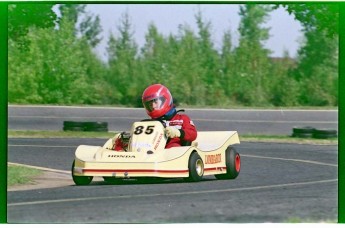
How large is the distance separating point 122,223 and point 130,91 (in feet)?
31.5

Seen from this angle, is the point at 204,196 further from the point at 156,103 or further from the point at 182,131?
the point at 156,103

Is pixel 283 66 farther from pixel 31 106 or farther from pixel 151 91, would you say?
pixel 151 91

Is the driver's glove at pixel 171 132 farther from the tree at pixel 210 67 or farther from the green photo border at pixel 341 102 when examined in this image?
the tree at pixel 210 67

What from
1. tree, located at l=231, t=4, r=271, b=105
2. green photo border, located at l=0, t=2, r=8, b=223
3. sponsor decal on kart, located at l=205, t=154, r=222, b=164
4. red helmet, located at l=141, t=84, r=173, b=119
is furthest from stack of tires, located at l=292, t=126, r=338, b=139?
green photo border, located at l=0, t=2, r=8, b=223

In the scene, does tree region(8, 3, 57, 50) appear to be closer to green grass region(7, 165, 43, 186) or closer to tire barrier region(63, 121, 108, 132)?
green grass region(7, 165, 43, 186)

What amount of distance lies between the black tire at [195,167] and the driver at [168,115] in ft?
1.74

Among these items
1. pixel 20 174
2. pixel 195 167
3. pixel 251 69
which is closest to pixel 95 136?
pixel 251 69

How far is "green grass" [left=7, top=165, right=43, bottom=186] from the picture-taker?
576 inches

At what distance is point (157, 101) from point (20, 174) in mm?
2780

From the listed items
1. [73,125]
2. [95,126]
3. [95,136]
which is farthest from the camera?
[73,125]

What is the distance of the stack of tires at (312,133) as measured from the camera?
880 inches

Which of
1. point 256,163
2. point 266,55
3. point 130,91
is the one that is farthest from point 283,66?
point 256,163

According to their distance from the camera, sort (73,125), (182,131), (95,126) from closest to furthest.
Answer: (182,131), (95,126), (73,125)

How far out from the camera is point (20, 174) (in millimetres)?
15266
